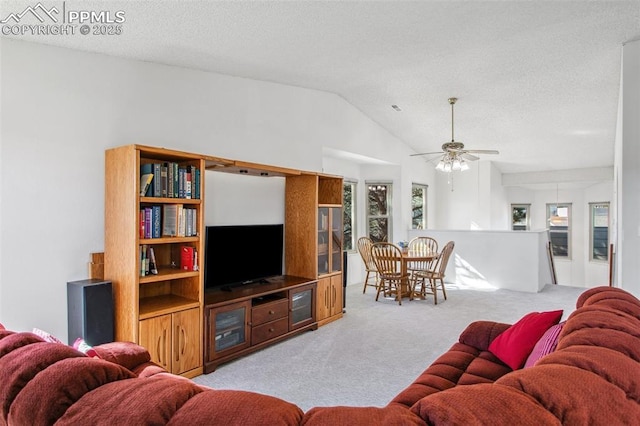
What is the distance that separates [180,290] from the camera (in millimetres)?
3307

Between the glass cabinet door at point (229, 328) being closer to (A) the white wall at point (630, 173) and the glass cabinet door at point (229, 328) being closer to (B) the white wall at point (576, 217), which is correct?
(A) the white wall at point (630, 173)

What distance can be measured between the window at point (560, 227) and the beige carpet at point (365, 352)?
15.8 feet

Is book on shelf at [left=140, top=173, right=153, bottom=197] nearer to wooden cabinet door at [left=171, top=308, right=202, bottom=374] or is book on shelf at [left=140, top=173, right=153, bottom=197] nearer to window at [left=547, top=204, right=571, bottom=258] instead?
wooden cabinet door at [left=171, top=308, right=202, bottom=374]

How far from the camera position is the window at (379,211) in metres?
7.37

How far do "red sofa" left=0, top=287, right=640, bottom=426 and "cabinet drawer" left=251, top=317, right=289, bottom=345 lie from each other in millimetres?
2552

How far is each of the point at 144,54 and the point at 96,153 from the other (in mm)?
902

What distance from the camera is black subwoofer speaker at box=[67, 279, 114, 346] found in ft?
8.66

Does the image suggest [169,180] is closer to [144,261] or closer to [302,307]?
[144,261]

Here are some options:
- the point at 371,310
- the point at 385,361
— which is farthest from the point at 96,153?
the point at 371,310

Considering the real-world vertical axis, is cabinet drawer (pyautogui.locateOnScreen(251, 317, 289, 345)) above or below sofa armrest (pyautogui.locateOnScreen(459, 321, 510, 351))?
below

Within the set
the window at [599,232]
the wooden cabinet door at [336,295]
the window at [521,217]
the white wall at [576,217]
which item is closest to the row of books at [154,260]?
the wooden cabinet door at [336,295]

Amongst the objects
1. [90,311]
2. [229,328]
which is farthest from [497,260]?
[90,311]

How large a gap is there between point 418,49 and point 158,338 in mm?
3399

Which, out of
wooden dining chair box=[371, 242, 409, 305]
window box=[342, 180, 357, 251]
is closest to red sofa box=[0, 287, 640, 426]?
wooden dining chair box=[371, 242, 409, 305]
